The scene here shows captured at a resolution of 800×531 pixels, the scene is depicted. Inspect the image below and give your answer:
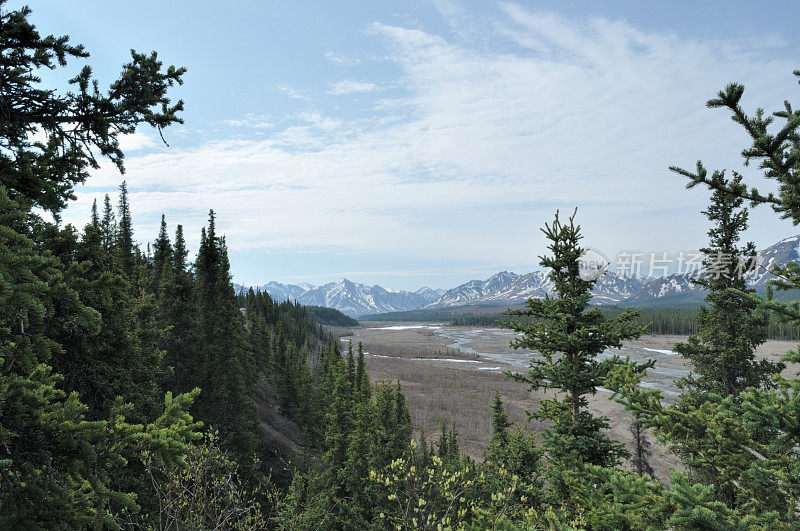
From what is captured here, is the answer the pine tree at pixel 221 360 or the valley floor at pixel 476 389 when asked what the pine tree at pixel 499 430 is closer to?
the valley floor at pixel 476 389

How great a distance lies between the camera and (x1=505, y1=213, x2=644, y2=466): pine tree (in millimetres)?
9719

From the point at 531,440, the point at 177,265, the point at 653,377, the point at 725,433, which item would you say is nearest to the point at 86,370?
the point at 725,433

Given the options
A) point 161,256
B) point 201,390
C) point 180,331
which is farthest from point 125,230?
point 201,390

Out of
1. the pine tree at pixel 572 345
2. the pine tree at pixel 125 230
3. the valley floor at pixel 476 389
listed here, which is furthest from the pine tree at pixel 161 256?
the valley floor at pixel 476 389

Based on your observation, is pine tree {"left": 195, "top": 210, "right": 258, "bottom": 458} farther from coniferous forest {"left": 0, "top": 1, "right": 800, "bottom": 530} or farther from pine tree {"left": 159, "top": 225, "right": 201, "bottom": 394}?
coniferous forest {"left": 0, "top": 1, "right": 800, "bottom": 530}

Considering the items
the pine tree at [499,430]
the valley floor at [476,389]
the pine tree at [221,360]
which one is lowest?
the valley floor at [476,389]

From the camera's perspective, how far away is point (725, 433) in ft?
18.0

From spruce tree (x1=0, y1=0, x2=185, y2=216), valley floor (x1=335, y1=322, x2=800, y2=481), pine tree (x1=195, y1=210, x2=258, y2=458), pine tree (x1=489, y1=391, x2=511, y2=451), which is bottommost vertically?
valley floor (x1=335, y1=322, x2=800, y2=481)

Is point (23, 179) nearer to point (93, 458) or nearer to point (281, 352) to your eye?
point (93, 458)

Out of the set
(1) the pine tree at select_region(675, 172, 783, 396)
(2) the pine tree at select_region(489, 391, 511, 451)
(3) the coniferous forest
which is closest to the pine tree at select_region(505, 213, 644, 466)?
(3) the coniferous forest

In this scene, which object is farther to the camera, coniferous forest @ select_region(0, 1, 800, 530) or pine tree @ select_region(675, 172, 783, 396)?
pine tree @ select_region(675, 172, 783, 396)

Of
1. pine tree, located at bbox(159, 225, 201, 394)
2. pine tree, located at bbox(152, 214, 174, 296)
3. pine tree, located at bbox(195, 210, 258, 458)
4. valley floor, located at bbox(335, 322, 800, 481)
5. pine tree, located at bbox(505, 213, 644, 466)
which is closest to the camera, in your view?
pine tree, located at bbox(505, 213, 644, 466)

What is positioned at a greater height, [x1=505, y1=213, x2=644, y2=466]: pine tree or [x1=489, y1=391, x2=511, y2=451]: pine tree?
[x1=505, y1=213, x2=644, y2=466]: pine tree

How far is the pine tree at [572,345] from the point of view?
9719 millimetres
